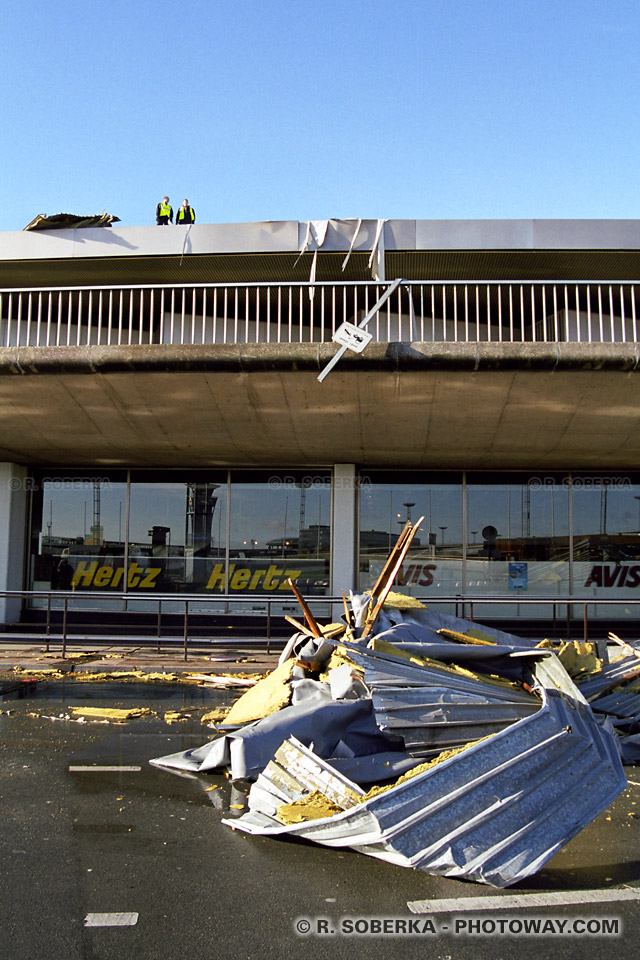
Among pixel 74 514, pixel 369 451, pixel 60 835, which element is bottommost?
pixel 60 835

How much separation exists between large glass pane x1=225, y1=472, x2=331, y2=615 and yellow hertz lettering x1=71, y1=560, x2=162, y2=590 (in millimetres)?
1464

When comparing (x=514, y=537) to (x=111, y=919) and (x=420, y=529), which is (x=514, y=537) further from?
(x=111, y=919)

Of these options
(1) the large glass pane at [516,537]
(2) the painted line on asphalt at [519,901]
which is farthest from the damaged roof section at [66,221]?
(2) the painted line on asphalt at [519,901]

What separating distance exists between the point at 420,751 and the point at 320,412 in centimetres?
732

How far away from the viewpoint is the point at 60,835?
14.6 ft

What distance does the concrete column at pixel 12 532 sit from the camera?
1462 cm

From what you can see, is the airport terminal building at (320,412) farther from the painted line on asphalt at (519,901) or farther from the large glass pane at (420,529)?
the painted line on asphalt at (519,901)

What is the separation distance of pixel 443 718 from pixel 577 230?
999cm

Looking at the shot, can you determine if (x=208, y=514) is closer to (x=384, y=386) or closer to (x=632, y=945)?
(x=384, y=386)

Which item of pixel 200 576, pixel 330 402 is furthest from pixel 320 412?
pixel 200 576

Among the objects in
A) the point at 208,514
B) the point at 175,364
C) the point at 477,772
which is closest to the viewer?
the point at 477,772

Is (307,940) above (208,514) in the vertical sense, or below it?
below

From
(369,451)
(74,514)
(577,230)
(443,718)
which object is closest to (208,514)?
(74,514)

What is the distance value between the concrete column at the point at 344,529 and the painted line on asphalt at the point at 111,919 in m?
11.2
